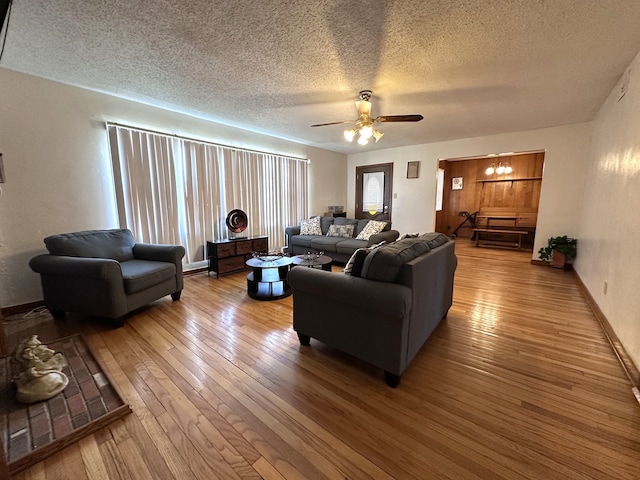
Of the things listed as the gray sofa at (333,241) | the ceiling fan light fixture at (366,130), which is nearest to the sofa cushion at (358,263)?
the ceiling fan light fixture at (366,130)

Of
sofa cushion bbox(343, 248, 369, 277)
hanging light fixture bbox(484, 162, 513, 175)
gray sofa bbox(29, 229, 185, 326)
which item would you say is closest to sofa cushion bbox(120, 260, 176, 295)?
gray sofa bbox(29, 229, 185, 326)

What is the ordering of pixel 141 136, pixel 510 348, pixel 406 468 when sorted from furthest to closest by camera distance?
pixel 141 136
pixel 510 348
pixel 406 468

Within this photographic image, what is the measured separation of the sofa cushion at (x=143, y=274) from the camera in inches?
98.4

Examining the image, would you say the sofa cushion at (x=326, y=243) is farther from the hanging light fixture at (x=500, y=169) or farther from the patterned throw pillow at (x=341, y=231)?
the hanging light fixture at (x=500, y=169)

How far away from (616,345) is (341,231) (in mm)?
3651

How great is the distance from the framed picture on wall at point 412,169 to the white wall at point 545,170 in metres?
0.09

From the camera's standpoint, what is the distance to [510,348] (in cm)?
212

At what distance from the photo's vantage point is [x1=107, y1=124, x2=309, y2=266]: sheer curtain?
3.47 metres

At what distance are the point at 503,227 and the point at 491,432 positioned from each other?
6.84 m

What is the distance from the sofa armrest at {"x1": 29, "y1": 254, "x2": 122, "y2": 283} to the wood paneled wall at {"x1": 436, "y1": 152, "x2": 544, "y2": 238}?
25.9ft

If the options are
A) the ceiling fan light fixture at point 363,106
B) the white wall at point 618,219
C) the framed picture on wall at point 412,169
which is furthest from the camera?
the framed picture on wall at point 412,169

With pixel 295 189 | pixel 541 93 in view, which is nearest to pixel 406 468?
pixel 541 93

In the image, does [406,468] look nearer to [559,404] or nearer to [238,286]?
[559,404]

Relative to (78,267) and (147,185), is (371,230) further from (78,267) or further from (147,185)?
(78,267)
